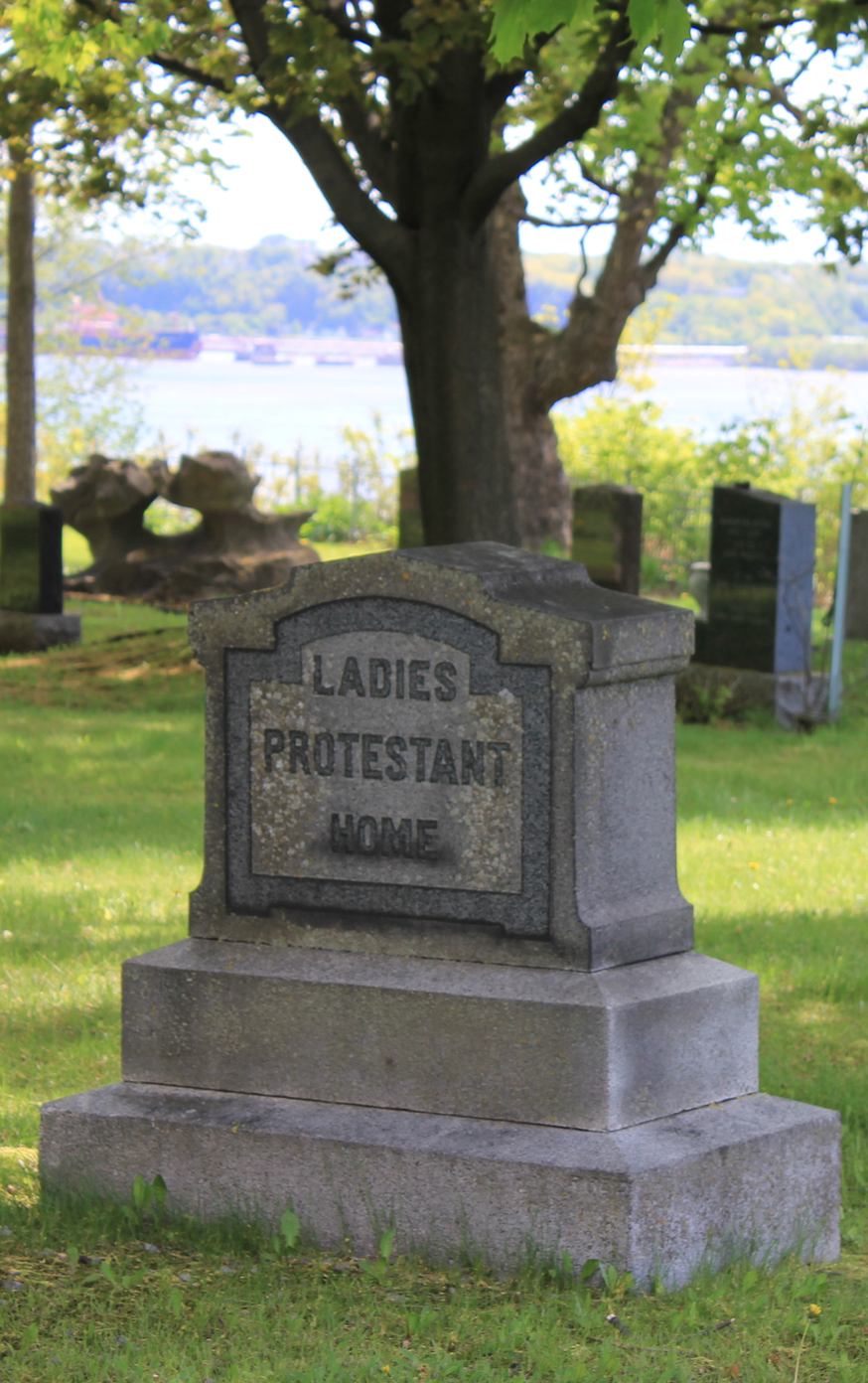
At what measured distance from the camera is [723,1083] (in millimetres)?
4246

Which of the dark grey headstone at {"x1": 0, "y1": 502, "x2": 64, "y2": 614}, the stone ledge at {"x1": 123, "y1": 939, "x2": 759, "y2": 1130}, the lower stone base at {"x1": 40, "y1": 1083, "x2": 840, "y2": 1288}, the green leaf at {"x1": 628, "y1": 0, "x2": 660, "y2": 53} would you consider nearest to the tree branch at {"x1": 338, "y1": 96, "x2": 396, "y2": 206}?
the dark grey headstone at {"x1": 0, "y1": 502, "x2": 64, "y2": 614}

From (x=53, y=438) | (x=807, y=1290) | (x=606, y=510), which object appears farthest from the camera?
(x=53, y=438)

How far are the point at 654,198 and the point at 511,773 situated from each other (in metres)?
15.6

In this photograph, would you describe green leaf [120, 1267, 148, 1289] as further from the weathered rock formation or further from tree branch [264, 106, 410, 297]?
the weathered rock formation

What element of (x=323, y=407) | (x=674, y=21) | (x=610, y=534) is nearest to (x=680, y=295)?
(x=323, y=407)

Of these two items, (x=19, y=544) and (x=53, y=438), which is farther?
(x=53, y=438)

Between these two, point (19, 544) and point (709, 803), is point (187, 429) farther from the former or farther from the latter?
point (709, 803)

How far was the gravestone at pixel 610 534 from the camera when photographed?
15930 millimetres

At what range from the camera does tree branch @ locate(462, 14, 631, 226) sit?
9.95 metres

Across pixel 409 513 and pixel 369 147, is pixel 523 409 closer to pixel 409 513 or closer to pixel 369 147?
pixel 409 513

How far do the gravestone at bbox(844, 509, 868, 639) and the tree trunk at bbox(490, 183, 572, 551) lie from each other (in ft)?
11.5

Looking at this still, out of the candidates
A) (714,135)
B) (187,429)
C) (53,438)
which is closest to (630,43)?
(714,135)

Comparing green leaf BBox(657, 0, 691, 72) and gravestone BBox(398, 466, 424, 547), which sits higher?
green leaf BBox(657, 0, 691, 72)

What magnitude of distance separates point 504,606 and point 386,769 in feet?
1.79
